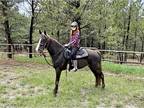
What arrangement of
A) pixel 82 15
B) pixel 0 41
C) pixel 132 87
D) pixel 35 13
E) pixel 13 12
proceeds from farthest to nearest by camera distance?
1. pixel 0 41
2. pixel 35 13
3. pixel 13 12
4. pixel 82 15
5. pixel 132 87

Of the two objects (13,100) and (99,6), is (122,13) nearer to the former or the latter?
(99,6)

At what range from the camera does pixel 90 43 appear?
30.8m

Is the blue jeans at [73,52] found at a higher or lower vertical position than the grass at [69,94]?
higher

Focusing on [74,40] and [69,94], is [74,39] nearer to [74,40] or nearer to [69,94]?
[74,40]

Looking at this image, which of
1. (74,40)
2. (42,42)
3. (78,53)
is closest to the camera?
(42,42)

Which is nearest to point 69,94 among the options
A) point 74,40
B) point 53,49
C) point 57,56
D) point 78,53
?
point 57,56

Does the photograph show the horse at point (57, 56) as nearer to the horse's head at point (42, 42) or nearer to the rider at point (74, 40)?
the horse's head at point (42, 42)

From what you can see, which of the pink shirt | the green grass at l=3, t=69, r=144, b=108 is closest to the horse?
the pink shirt

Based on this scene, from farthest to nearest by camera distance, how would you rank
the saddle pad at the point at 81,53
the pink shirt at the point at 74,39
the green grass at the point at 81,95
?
the saddle pad at the point at 81,53, the pink shirt at the point at 74,39, the green grass at the point at 81,95

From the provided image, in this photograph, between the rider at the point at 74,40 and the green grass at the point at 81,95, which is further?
the rider at the point at 74,40

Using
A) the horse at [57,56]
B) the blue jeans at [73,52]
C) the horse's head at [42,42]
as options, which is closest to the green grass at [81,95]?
the horse at [57,56]

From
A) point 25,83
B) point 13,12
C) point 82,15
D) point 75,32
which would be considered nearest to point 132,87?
point 75,32

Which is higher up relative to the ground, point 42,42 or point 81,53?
point 42,42

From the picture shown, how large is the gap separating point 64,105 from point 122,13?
2229 centimetres
